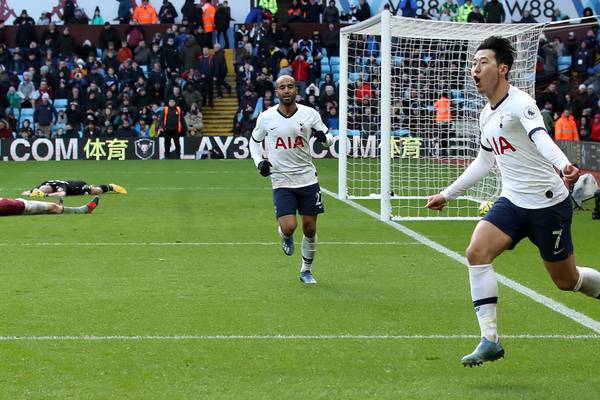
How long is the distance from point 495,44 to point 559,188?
98cm

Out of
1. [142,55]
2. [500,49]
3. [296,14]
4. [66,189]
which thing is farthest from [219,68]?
[500,49]

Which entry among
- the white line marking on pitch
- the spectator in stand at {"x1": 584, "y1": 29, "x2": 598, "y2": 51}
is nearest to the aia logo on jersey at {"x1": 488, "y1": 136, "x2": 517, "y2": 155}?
the white line marking on pitch

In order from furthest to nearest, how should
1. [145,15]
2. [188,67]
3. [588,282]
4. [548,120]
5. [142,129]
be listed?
1. [145,15]
2. [188,67]
3. [142,129]
4. [548,120]
5. [588,282]

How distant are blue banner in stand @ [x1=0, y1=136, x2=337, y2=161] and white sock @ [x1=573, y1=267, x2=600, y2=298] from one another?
2828cm

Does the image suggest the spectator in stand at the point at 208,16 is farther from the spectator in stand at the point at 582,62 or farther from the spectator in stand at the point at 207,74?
the spectator in stand at the point at 582,62

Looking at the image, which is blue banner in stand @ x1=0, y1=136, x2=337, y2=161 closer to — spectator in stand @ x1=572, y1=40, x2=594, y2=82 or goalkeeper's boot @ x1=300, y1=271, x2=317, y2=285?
spectator in stand @ x1=572, y1=40, x2=594, y2=82

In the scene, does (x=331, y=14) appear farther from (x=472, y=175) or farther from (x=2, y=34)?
(x=472, y=175)

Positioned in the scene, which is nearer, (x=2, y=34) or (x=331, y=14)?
(x=2, y=34)

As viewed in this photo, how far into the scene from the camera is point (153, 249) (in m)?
13.7

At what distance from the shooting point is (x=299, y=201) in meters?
11.3

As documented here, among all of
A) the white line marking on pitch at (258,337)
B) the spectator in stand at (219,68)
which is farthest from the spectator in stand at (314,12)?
the white line marking on pitch at (258,337)

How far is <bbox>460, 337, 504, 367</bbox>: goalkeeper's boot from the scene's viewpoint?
6.87 meters

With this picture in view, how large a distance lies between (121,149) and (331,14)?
9.95 metres

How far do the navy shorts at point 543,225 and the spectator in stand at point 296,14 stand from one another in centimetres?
3611
